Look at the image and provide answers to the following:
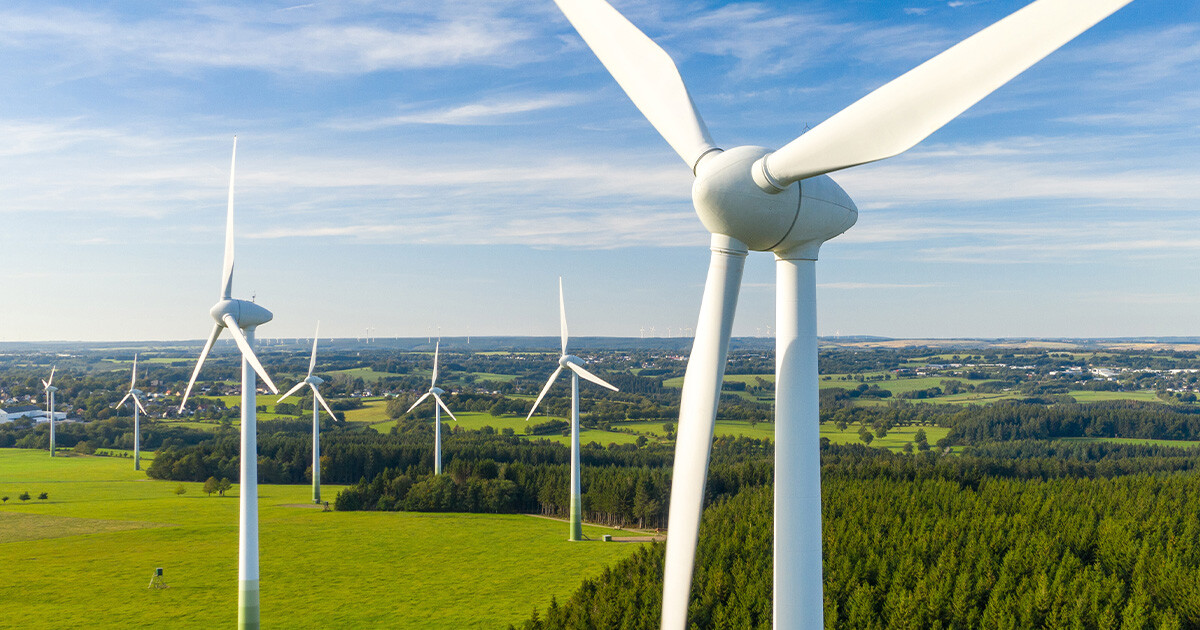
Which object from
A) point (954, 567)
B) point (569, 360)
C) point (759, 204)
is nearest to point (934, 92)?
point (759, 204)

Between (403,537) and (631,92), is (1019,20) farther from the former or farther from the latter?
(403,537)

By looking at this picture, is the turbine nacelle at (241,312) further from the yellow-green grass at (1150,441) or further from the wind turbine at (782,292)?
the yellow-green grass at (1150,441)

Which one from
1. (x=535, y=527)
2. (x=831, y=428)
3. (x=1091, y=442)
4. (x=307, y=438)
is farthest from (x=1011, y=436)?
(x=307, y=438)

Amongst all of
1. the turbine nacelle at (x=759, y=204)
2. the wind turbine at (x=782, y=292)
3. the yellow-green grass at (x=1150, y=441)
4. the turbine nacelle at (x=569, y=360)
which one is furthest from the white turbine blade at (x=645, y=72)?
the yellow-green grass at (x=1150, y=441)

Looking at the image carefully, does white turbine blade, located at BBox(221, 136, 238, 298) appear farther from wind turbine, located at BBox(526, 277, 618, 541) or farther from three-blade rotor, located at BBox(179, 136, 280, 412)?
wind turbine, located at BBox(526, 277, 618, 541)

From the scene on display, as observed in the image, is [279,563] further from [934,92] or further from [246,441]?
[934,92]
